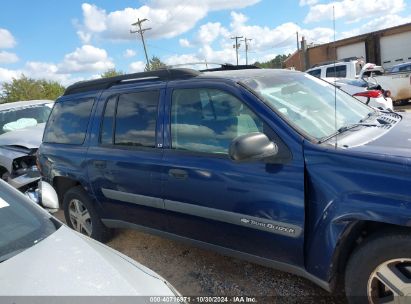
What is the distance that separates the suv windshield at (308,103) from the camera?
2752 mm

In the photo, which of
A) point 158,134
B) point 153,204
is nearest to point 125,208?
point 153,204

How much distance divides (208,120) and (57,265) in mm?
1662

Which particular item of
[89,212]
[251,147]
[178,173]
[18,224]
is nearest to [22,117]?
[89,212]

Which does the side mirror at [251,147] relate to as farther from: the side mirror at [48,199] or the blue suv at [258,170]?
the side mirror at [48,199]

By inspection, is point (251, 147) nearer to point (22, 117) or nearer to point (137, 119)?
point (137, 119)

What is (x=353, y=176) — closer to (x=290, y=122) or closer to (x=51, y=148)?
(x=290, y=122)

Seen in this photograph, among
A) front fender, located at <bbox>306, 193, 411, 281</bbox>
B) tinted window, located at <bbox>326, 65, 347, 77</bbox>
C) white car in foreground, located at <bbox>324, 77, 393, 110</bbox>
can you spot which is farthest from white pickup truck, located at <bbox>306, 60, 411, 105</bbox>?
front fender, located at <bbox>306, 193, 411, 281</bbox>

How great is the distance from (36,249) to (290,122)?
178 centimetres

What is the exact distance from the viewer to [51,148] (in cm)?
460

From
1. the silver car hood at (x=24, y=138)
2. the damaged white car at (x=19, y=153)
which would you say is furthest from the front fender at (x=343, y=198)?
the silver car hood at (x=24, y=138)

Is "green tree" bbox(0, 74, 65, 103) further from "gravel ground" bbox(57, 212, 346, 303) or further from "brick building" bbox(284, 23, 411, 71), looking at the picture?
"gravel ground" bbox(57, 212, 346, 303)

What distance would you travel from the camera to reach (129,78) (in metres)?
3.86

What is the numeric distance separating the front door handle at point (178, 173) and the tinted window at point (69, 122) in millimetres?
1457

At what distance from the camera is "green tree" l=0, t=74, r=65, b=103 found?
159 ft
